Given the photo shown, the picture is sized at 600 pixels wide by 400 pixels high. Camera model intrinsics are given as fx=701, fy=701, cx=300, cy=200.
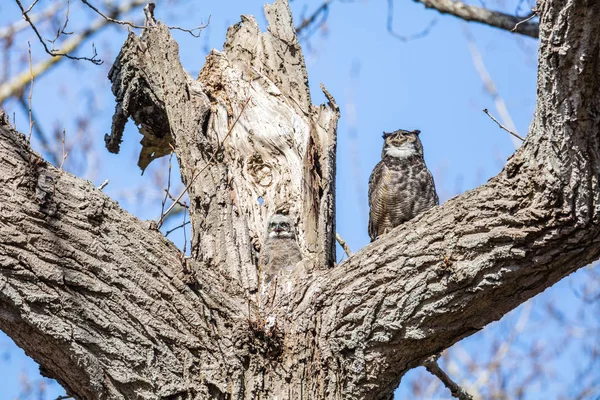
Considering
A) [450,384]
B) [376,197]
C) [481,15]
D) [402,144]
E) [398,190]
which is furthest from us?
[481,15]

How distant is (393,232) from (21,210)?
141cm

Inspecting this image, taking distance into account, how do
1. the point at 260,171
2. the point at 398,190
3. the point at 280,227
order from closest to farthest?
the point at 280,227, the point at 260,171, the point at 398,190

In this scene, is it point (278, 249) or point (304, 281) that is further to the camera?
point (278, 249)

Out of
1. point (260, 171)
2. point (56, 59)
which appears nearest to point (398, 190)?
point (260, 171)

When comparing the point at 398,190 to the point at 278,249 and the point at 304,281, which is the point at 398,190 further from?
the point at 304,281

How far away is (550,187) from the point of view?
2414 millimetres

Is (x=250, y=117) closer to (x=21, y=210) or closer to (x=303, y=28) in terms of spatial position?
(x=21, y=210)

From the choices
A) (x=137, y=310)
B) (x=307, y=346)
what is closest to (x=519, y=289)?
(x=307, y=346)

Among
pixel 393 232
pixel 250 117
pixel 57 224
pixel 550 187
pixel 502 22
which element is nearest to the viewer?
pixel 550 187

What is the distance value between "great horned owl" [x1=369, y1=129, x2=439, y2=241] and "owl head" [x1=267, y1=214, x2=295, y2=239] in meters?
1.58

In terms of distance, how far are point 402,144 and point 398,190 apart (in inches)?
26.0

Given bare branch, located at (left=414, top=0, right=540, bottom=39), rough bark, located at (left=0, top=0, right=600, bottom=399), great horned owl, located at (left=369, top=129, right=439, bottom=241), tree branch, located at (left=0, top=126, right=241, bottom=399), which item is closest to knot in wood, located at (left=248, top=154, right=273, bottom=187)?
rough bark, located at (left=0, top=0, right=600, bottom=399)

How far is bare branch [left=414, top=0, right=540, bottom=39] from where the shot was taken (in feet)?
18.4

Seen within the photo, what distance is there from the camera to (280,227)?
12.1ft
